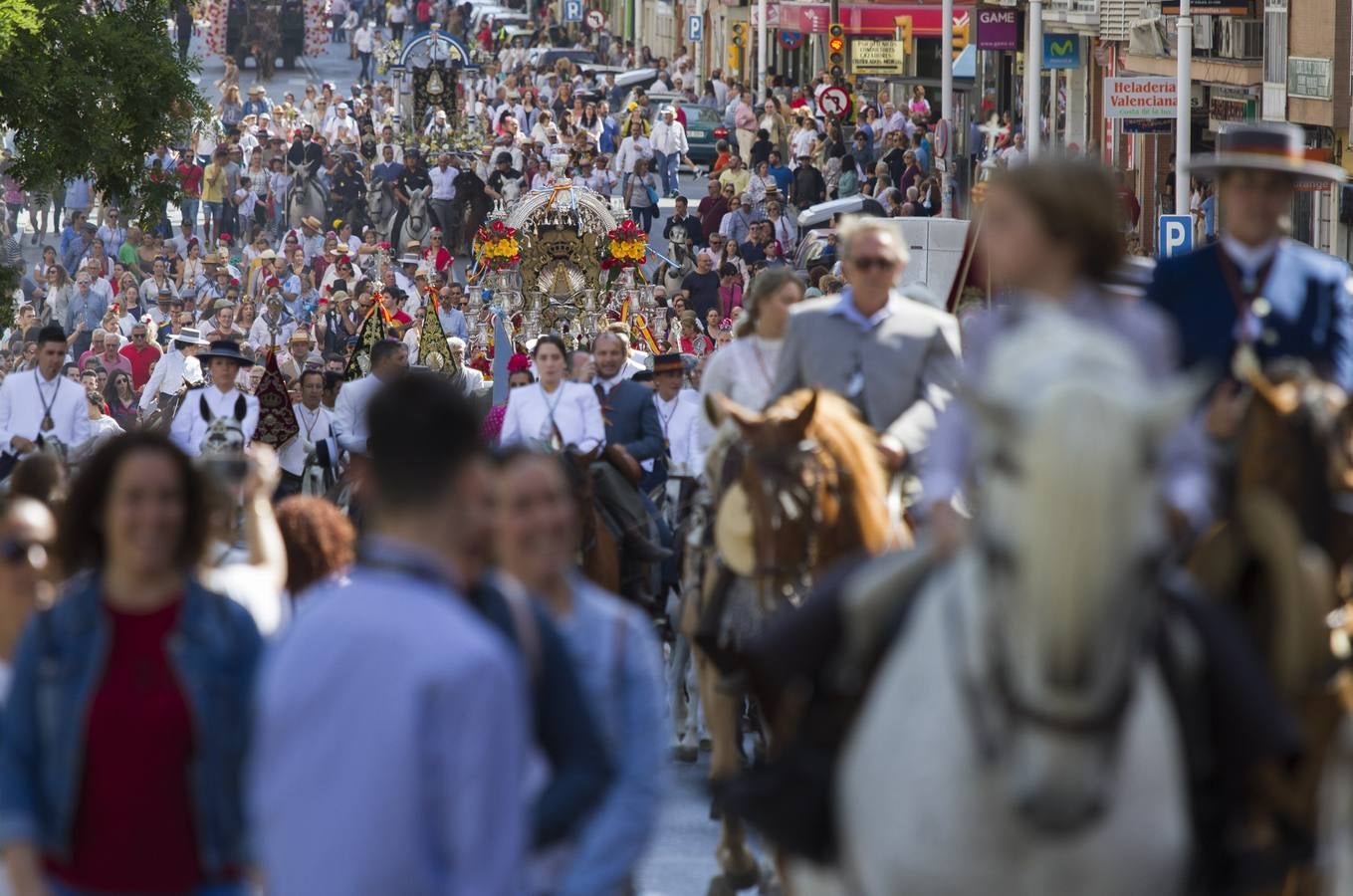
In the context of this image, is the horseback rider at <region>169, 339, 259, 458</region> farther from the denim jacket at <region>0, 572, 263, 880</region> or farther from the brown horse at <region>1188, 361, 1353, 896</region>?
the denim jacket at <region>0, 572, 263, 880</region>

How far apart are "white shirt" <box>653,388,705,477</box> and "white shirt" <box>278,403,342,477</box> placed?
2577 mm

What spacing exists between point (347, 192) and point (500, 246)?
15.8 m

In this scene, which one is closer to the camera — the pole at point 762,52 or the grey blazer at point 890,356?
the grey blazer at point 890,356

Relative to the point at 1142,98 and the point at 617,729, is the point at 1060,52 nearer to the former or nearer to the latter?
the point at 1142,98

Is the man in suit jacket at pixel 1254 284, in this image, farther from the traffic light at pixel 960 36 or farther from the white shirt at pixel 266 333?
the traffic light at pixel 960 36

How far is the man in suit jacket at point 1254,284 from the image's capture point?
7320 mm

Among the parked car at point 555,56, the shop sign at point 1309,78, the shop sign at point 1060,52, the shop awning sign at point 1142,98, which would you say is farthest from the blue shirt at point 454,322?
the parked car at point 555,56

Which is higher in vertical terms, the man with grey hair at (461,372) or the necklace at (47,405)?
the necklace at (47,405)

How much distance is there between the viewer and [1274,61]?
125ft

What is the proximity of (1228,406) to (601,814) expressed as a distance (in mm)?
2211

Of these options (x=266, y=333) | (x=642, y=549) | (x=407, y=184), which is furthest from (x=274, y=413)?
(x=407, y=184)

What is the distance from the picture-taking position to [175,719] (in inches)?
228

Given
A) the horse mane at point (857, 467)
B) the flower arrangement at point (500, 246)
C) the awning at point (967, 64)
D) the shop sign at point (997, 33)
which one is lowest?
the flower arrangement at point (500, 246)

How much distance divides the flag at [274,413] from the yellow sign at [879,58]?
40.4 meters
